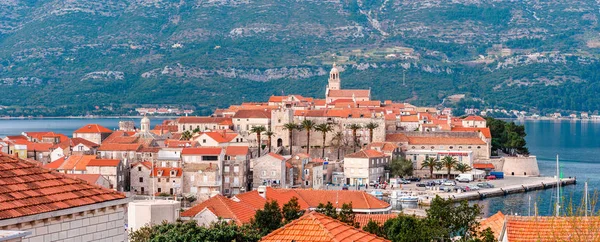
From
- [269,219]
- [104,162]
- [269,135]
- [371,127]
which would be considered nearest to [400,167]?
[371,127]

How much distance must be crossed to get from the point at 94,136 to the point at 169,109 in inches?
4780

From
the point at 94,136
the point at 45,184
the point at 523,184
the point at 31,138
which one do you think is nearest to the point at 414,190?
the point at 523,184

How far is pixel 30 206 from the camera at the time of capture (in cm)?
992

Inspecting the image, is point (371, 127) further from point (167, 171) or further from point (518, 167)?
point (167, 171)

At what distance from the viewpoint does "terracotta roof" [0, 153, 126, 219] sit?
32.2 ft

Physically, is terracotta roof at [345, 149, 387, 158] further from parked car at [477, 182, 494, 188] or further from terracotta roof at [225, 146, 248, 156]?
terracotta roof at [225, 146, 248, 156]

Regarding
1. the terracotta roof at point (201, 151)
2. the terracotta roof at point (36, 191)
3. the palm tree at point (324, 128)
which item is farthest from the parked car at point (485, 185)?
the terracotta roof at point (36, 191)

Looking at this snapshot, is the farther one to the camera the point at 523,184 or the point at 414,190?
the point at 523,184

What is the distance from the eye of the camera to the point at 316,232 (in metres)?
12.8

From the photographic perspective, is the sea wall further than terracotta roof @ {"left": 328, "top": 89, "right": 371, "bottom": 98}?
No

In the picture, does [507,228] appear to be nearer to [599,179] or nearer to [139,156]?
[139,156]

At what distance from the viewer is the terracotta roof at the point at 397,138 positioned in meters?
73.0

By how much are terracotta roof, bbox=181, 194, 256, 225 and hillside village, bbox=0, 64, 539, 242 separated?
375 centimetres

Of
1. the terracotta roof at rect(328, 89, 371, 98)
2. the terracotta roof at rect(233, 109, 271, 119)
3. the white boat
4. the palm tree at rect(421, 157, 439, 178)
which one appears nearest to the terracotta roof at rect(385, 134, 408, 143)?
the palm tree at rect(421, 157, 439, 178)
